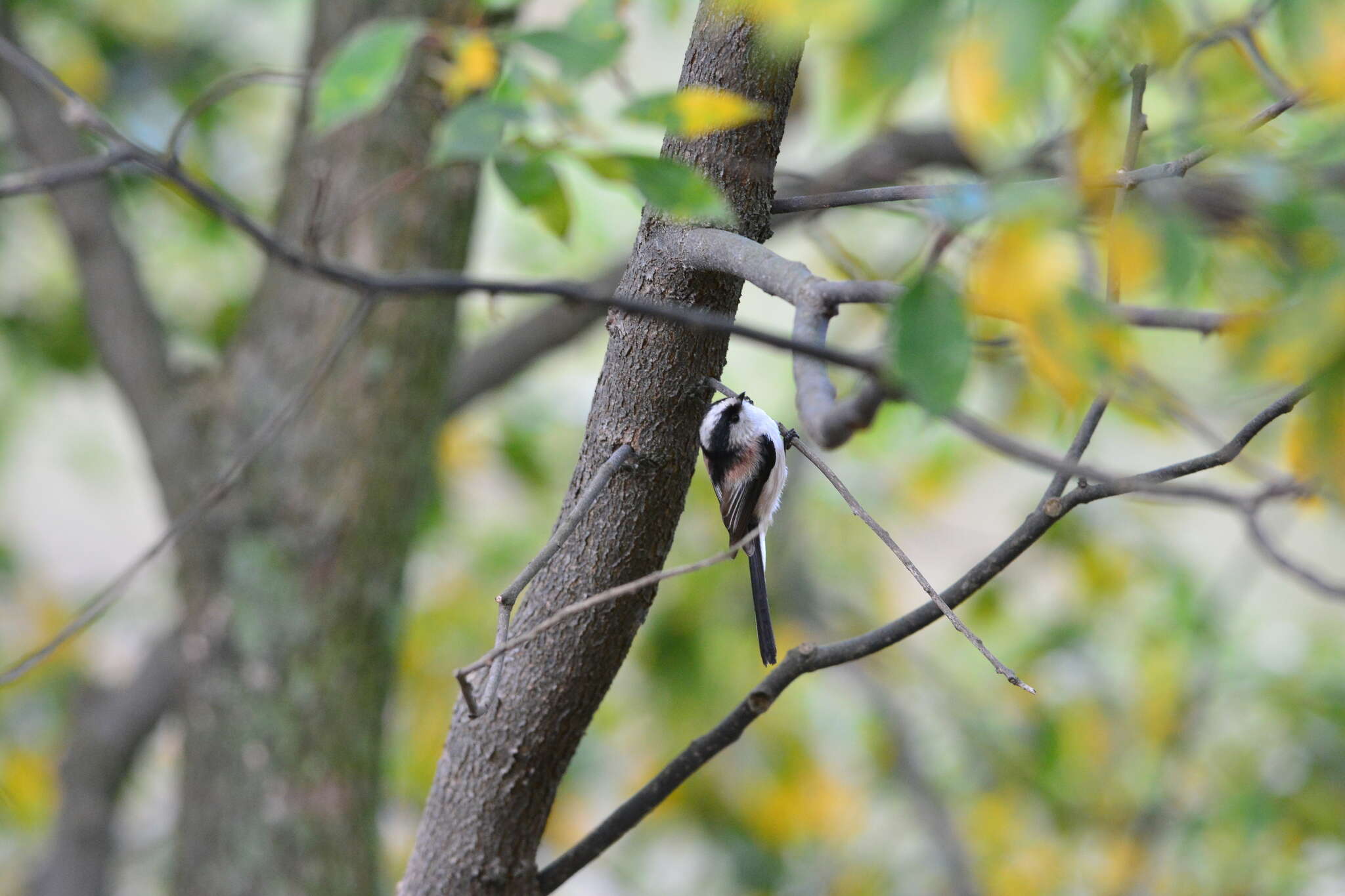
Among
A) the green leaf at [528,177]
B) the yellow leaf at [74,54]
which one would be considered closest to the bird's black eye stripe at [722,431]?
the green leaf at [528,177]

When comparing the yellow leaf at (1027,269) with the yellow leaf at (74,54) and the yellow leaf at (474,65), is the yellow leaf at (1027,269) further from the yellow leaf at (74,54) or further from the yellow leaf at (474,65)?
the yellow leaf at (74,54)

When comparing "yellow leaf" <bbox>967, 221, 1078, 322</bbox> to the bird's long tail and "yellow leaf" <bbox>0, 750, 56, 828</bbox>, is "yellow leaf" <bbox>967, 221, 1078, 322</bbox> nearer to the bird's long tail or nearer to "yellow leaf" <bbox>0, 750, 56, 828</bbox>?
the bird's long tail

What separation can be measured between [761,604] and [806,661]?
46 centimetres

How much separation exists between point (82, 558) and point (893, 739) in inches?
166

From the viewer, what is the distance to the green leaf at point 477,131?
3.24 ft

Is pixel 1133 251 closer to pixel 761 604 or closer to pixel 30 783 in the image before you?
pixel 761 604

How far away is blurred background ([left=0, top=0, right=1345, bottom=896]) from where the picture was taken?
3.20 meters

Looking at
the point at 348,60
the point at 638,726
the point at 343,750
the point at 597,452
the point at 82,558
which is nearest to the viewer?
the point at 597,452

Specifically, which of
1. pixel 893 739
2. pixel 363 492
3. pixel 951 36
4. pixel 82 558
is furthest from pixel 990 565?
pixel 82 558

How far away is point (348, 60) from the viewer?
4.44 ft

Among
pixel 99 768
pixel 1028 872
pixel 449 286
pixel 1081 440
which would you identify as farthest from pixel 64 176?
pixel 1028 872

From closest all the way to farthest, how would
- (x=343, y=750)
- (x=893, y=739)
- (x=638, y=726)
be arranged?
(x=343, y=750), (x=893, y=739), (x=638, y=726)

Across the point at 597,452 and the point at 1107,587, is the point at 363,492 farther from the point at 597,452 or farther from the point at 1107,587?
the point at 1107,587

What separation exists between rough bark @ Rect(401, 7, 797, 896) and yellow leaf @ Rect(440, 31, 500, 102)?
0.61 m
